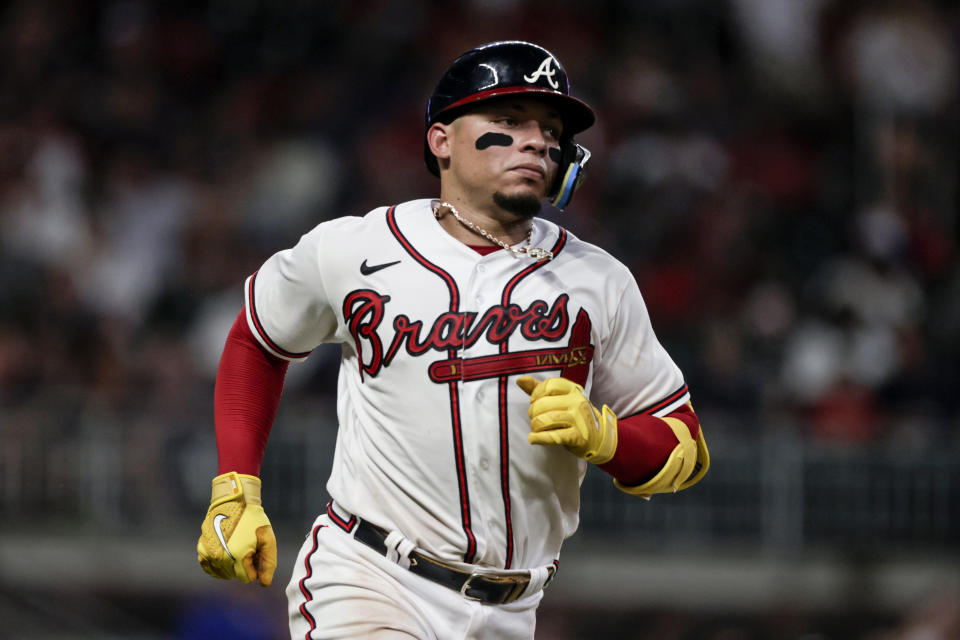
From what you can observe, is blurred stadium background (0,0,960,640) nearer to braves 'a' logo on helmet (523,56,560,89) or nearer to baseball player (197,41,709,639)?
baseball player (197,41,709,639)

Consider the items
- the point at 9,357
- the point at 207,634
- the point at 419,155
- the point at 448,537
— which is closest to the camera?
the point at 448,537

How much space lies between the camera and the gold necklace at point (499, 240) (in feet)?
11.4

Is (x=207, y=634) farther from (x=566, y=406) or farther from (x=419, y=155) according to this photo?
(x=566, y=406)

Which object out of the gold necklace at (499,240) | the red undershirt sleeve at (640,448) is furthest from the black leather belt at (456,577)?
the gold necklace at (499,240)

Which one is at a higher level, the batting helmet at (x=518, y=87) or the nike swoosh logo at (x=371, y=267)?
the batting helmet at (x=518, y=87)

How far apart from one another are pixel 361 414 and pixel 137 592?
16.7 feet

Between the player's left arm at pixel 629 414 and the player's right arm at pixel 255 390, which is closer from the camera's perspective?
the player's left arm at pixel 629 414

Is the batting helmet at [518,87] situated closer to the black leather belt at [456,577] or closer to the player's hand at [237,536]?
the black leather belt at [456,577]

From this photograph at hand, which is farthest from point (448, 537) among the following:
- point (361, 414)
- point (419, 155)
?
point (419, 155)

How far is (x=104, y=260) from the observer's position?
9172 mm

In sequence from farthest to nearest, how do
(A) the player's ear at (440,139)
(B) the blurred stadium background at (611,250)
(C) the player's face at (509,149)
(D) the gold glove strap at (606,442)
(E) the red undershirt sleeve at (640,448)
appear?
(B) the blurred stadium background at (611,250) → (A) the player's ear at (440,139) → (C) the player's face at (509,149) → (E) the red undershirt sleeve at (640,448) → (D) the gold glove strap at (606,442)

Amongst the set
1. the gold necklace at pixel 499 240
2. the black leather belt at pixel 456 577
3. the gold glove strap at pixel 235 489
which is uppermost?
the gold necklace at pixel 499 240

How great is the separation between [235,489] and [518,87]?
1224mm

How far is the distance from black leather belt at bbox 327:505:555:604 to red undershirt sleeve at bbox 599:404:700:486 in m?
0.36
